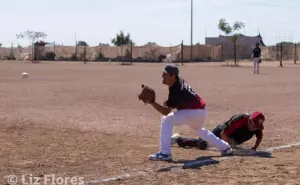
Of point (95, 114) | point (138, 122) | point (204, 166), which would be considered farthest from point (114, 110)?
point (204, 166)

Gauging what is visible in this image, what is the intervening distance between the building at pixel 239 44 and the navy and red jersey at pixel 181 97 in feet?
198

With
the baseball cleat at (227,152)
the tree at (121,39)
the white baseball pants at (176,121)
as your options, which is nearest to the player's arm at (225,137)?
the baseball cleat at (227,152)

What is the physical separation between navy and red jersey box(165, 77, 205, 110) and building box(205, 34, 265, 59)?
198ft

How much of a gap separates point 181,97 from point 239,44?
229ft

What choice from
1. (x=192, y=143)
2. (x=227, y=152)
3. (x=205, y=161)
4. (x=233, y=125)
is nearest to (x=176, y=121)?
(x=205, y=161)

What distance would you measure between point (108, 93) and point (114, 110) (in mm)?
5099

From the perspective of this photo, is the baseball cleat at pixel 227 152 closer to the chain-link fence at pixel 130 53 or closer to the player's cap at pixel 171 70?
the player's cap at pixel 171 70

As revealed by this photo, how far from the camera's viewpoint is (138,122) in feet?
39.7

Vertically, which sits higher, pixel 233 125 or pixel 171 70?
pixel 171 70

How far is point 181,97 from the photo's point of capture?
7871mm

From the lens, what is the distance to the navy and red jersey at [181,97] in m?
7.87

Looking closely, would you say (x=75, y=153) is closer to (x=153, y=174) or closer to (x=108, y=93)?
(x=153, y=174)

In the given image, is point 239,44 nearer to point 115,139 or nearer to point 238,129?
point 115,139

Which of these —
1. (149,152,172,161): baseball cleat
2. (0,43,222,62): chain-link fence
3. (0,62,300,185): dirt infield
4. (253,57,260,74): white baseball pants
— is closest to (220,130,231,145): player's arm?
(0,62,300,185): dirt infield
